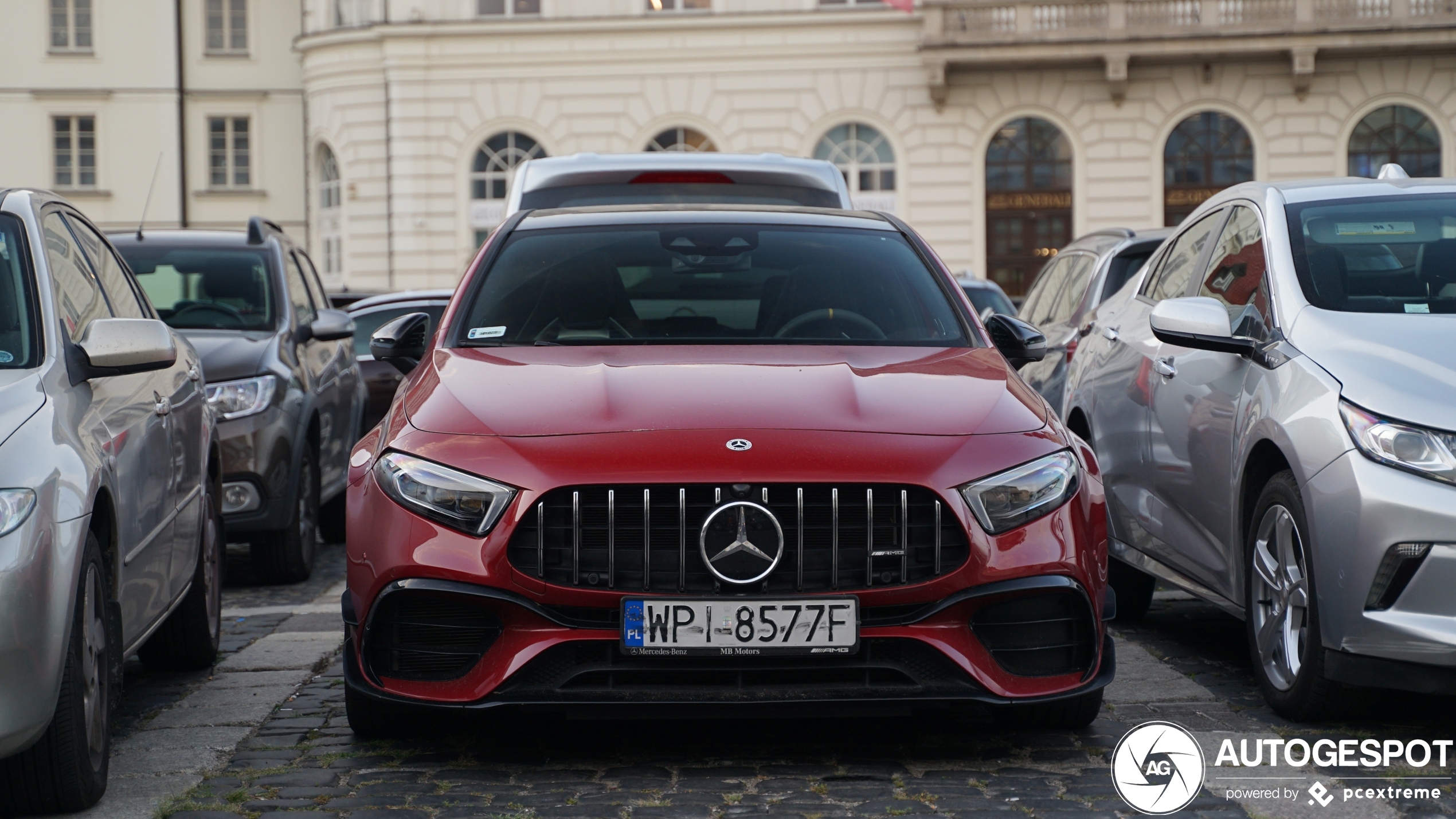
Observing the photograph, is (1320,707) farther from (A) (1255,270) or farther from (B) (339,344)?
(B) (339,344)

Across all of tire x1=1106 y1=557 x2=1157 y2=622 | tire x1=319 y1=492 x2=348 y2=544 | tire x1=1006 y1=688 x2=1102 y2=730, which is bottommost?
tire x1=319 y1=492 x2=348 y2=544

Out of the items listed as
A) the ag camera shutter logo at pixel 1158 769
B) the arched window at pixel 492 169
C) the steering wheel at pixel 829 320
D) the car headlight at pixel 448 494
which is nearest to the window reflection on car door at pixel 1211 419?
the ag camera shutter logo at pixel 1158 769

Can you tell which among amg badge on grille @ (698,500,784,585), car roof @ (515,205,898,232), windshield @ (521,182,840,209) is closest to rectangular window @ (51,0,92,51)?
windshield @ (521,182,840,209)

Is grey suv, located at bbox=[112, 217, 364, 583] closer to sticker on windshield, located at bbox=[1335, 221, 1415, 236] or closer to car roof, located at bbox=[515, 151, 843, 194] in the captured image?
car roof, located at bbox=[515, 151, 843, 194]

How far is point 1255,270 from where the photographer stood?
554 centimetres

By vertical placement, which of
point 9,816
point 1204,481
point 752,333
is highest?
point 752,333

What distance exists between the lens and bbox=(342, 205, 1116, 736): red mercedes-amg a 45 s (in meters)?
4.05

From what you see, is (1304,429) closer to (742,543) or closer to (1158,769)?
(1158,769)

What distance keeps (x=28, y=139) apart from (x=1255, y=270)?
40970 millimetres

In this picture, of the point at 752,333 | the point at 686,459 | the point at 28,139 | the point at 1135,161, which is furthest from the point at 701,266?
the point at 28,139

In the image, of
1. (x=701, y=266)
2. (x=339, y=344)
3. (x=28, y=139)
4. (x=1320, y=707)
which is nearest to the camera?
(x=1320, y=707)

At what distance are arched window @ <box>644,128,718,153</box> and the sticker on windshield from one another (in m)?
31.9

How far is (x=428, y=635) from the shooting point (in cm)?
419

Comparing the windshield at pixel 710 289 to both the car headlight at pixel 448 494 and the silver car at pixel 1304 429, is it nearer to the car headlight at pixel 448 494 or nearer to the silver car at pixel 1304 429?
the silver car at pixel 1304 429
